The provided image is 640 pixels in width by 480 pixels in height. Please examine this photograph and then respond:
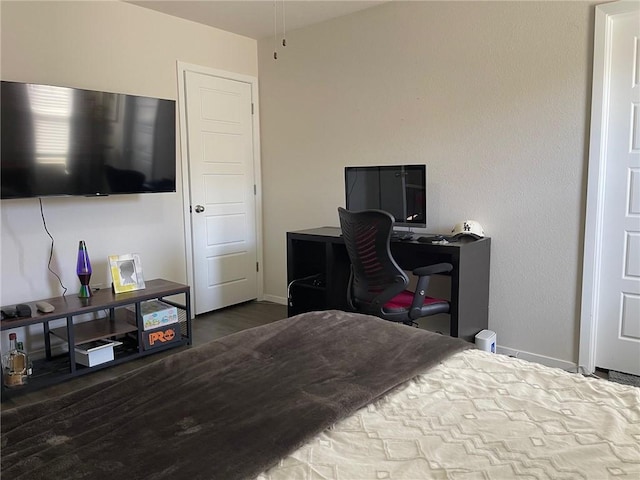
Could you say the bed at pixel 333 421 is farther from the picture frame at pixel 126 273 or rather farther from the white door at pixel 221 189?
the white door at pixel 221 189

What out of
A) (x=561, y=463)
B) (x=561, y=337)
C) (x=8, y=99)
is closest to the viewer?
(x=561, y=463)

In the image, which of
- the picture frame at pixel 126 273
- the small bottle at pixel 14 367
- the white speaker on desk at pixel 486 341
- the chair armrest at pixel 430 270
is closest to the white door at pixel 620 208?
the white speaker on desk at pixel 486 341

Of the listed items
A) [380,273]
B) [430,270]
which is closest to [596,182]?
[430,270]

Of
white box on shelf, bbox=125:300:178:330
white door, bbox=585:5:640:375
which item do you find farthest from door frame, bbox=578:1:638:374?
white box on shelf, bbox=125:300:178:330

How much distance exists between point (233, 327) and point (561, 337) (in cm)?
245

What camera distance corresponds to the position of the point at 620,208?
9.59ft

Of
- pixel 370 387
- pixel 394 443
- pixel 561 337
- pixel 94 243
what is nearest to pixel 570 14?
pixel 561 337

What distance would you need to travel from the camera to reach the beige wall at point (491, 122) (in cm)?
303

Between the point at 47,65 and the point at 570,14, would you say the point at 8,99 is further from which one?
the point at 570,14

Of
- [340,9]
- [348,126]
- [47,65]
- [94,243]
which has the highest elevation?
[340,9]

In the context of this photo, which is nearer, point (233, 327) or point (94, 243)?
point (94, 243)

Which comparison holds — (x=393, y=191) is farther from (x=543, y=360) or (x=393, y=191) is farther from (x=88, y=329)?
(x=88, y=329)

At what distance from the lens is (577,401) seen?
135cm

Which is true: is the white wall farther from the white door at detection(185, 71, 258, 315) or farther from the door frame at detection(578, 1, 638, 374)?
the door frame at detection(578, 1, 638, 374)
